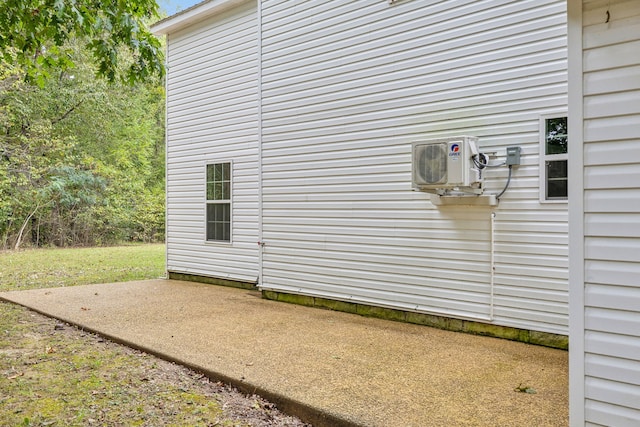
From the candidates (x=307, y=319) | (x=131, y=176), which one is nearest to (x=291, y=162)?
(x=307, y=319)

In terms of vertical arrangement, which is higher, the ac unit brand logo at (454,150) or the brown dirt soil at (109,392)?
the ac unit brand logo at (454,150)

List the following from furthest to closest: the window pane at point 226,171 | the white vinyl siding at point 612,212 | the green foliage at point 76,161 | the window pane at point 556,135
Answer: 1. the green foliage at point 76,161
2. the window pane at point 226,171
3. the window pane at point 556,135
4. the white vinyl siding at point 612,212

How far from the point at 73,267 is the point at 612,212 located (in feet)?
35.4

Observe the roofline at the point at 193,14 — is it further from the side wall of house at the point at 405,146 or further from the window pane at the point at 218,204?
the window pane at the point at 218,204

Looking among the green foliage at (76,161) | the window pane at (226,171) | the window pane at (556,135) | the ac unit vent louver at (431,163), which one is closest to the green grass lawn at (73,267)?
the green foliage at (76,161)

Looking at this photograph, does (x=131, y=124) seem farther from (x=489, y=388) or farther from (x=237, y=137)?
(x=489, y=388)

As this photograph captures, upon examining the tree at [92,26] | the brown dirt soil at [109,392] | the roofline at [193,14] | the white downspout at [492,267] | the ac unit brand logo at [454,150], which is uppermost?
A: the roofline at [193,14]

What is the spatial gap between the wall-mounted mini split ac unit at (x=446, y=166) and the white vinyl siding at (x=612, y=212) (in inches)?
87.3

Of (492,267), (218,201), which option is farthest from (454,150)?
(218,201)

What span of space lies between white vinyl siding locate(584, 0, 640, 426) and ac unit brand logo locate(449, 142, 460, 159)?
2252 mm

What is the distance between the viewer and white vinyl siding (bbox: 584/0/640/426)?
80.6 inches

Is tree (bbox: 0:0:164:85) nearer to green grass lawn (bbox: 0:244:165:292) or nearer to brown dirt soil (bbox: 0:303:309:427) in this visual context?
brown dirt soil (bbox: 0:303:309:427)

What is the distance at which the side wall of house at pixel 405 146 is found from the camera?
4.23 m

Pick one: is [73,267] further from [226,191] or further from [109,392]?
[109,392]
